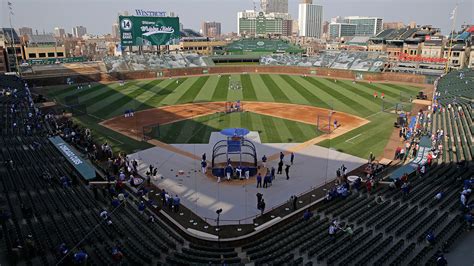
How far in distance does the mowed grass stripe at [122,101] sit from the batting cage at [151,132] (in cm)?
853

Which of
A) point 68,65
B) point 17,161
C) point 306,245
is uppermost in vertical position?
point 68,65

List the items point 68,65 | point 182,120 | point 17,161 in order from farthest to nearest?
1. point 68,65
2. point 182,120
3. point 17,161

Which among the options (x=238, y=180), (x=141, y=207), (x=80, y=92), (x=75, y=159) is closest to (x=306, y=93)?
(x=238, y=180)

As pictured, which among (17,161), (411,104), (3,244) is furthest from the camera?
(411,104)

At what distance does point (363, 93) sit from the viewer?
176 feet

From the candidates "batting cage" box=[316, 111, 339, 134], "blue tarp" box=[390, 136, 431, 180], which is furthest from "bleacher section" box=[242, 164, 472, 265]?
"batting cage" box=[316, 111, 339, 134]

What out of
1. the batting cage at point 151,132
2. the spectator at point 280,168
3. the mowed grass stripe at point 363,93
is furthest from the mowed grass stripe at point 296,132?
the mowed grass stripe at point 363,93

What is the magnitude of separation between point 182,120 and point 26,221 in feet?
79.7

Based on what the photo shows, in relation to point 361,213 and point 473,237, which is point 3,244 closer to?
point 361,213

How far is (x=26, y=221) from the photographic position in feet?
50.5

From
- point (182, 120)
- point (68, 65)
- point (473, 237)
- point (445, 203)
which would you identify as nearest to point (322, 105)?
point (182, 120)

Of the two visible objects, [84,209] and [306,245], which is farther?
[84,209]

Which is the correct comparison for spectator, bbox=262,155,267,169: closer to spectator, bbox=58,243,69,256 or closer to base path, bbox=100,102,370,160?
base path, bbox=100,102,370,160

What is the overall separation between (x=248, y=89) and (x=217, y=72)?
68.4 feet
